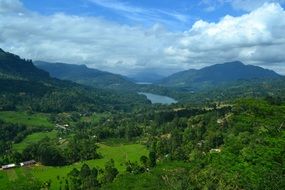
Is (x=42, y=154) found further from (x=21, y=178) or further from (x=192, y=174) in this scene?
(x=192, y=174)

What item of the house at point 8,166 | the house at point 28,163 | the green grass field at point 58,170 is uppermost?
the green grass field at point 58,170

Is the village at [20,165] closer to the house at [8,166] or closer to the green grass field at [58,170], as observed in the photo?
the house at [8,166]

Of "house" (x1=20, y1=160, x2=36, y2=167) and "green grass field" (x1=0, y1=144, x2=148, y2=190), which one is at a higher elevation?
"green grass field" (x1=0, y1=144, x2=148, y2=190)

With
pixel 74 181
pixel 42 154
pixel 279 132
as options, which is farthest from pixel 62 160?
pixel 279 132

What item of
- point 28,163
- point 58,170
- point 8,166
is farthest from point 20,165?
point 58,170

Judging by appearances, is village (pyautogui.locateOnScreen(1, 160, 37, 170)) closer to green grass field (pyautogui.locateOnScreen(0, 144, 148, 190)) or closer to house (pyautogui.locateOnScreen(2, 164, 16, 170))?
house (pyautogui.locateOnScreen(2, 164, 16, 170))

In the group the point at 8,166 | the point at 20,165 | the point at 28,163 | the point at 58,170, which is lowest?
the point at 8,166

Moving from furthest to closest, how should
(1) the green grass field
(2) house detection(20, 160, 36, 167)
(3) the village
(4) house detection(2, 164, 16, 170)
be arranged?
(2) house detection(20, 160, 36, 167) → (3) the village → (4) house detection(2, 164, 16, 170) → (1) the green grass field

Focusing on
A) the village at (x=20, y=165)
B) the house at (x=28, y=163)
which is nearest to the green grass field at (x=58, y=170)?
the village at (x=20, y=165)

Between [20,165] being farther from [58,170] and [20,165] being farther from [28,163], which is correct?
[58,170]

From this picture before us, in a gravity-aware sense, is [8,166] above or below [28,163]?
below

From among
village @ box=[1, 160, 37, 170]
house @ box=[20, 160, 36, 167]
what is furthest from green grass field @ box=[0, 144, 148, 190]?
house @ box=[20, 160, 36, 167]
